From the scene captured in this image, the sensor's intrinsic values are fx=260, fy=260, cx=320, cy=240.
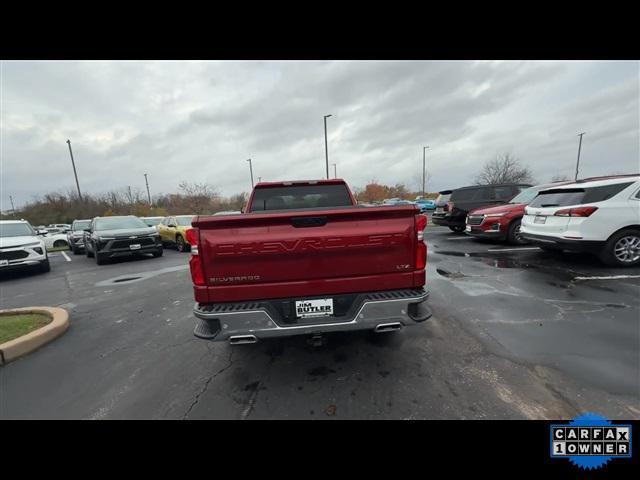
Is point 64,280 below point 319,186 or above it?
below

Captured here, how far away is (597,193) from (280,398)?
7.19 metres

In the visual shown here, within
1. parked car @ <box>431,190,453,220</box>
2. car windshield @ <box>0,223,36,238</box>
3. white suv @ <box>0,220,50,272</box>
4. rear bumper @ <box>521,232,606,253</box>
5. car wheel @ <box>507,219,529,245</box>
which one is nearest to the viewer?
rear bumper @ <box>521,232,606,253</box>

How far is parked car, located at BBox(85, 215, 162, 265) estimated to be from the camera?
9.21 meters

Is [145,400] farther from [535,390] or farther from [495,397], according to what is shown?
[535,390]

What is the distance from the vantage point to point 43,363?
122 inches

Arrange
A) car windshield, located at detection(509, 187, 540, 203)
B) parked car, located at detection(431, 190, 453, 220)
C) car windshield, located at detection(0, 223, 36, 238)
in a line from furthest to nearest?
parked car, located at detection(431, 190, 453, 220)
car windshield, located at detection(509, 187, 540, 203)
car windshield, located at detection(0, 223, 36, 238)

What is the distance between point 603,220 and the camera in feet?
17.2


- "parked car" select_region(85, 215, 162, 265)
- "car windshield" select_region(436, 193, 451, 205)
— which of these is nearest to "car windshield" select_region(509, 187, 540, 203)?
"car windshield" select_region(436, 193, 451, 205)

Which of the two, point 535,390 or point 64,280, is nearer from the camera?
point 535,390

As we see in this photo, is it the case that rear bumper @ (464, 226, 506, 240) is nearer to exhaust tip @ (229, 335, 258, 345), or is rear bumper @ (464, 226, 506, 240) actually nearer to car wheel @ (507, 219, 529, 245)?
car wheel @ (507, 219, 529, 245)

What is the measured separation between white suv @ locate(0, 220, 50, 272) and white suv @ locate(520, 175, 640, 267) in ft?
46.9
